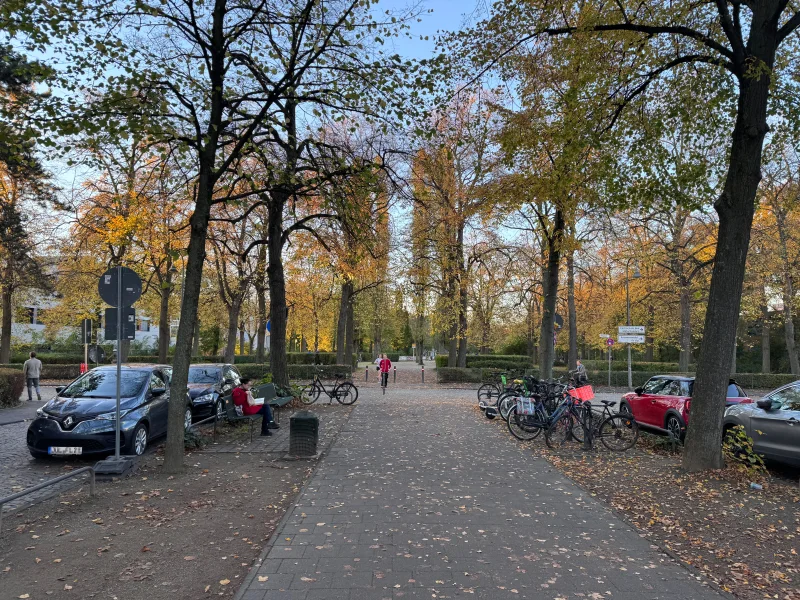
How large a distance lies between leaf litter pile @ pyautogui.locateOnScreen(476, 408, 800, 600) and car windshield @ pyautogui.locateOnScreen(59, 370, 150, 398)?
7392 mm

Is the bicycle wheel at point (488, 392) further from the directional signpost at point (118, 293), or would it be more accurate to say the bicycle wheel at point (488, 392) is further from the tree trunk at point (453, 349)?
the directional signpost at point (118, 293)

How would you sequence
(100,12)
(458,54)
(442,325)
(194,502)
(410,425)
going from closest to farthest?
(194,502), (100,12), (458,54), (410,425), (442,325)

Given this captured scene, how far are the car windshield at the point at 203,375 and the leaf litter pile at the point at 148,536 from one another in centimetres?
585

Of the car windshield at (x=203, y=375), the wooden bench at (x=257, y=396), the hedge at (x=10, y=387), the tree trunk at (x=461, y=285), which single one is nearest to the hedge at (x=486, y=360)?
the tree trunk at (x=461, y=285)

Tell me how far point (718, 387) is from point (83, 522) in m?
8.02

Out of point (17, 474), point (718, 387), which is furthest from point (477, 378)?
point (17, 474)

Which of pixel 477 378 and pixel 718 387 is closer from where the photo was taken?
pixel 718 387

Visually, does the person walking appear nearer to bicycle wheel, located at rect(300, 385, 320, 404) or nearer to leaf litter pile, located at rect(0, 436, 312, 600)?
bicycle wheel, located at rect(300, 385, 320, 404)

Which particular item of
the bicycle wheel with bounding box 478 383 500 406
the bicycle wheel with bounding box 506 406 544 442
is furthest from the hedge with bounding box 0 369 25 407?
the bicycle wheel with bounding box 506 406 544 442

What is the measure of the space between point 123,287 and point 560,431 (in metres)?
8.25

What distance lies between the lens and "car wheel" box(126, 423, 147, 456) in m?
8.47

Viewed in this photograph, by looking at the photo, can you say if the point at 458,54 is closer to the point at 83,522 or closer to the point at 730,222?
the point at 730,222

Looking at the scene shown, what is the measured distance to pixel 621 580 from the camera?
13.3ft

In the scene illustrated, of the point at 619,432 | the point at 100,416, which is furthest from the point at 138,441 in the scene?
the point at 619,432
